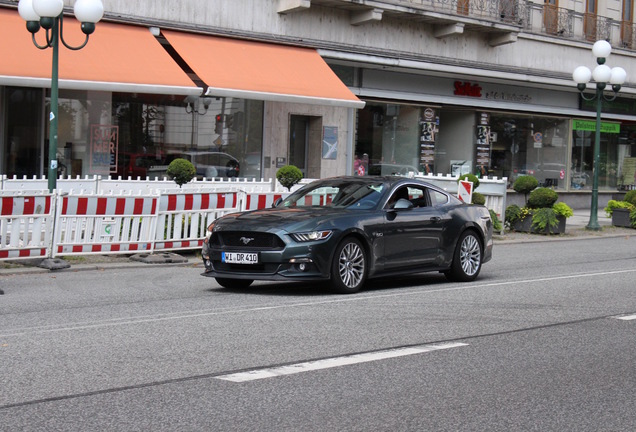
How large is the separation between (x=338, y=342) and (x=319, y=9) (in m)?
17.4

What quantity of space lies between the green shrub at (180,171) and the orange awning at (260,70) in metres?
3.57

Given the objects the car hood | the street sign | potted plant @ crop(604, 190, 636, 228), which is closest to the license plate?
the car hood

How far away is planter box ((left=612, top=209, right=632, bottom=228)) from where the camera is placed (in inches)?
1051

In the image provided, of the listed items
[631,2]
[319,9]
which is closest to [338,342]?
[319,9]

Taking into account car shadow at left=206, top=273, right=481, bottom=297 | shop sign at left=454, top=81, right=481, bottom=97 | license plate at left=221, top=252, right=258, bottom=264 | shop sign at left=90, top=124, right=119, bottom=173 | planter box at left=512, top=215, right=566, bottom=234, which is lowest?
car shadow at left=206, top=273, right=481, bottom=297

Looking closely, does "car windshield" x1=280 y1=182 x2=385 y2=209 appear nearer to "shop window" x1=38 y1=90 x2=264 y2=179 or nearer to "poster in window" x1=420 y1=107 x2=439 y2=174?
"shop window" x1=38 y1=90 x2=264 y2=179

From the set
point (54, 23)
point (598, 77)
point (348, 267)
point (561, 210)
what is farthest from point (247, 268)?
point (598, 77)

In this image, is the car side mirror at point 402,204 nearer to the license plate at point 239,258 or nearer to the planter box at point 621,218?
the license plate at point 239,258

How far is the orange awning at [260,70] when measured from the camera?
20906 mm

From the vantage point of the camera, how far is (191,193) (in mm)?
16156

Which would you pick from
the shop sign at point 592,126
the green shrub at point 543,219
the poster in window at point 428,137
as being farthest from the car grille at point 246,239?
the shop sign at point 592,126

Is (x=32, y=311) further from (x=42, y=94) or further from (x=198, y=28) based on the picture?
(x=198, y=28)

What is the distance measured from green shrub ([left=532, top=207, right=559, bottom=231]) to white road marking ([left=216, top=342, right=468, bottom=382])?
15083 millimetres

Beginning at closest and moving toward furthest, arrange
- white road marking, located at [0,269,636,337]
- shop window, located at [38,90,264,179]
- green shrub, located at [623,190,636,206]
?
white road marking, located at [0,269,636,337] < shop window, located at [38,90,264,179] < green shrub, located at [623,190,636,206]
